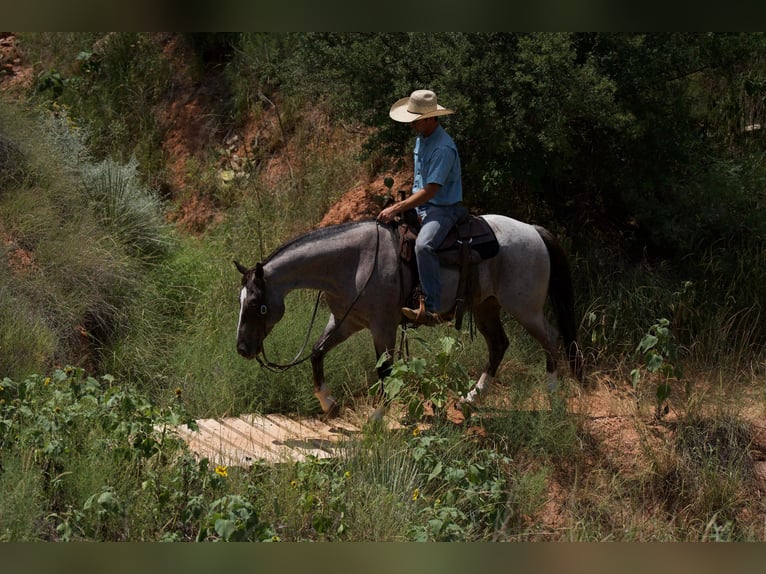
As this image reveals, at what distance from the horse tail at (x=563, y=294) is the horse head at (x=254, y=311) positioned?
8.14ft

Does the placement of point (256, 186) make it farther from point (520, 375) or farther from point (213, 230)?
point (520, 375)

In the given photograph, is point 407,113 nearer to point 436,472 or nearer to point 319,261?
point 319,261

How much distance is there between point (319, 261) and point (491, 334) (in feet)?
6.09

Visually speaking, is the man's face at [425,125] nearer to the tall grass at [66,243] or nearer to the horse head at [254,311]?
the horse head at [254,311]

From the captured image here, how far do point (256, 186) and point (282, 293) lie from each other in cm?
538

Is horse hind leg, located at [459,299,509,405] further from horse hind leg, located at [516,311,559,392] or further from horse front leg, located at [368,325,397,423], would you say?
horse front leg, located at [368,325,397,423]

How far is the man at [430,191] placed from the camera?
7.50 m

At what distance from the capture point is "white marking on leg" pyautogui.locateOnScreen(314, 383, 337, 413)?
816 centimetres

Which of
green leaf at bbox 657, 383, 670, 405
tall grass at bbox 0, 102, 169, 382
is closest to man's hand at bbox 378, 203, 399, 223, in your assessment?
green leaf at bbox 657, 383, 670, 405

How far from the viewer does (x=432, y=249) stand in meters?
7.66

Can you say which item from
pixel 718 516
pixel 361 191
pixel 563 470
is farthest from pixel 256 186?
pixel 718 516

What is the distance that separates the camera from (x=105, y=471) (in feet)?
20.4

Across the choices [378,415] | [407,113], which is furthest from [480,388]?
[407,113]

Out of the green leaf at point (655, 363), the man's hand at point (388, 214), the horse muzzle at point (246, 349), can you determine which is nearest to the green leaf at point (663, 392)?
the green leaf at point (655, 363)
